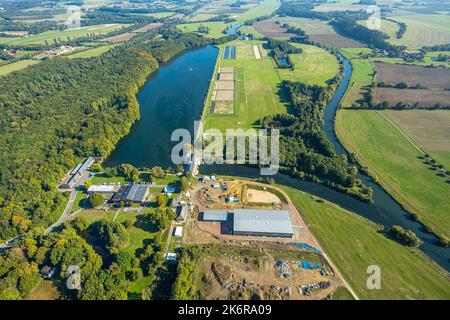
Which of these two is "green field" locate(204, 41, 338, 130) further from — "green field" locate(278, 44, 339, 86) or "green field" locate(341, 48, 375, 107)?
"green field" locate(341, 48, 375, 107)

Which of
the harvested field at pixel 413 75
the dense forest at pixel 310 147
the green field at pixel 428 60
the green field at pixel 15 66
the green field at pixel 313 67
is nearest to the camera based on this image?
the dense forest at pixel 310 147

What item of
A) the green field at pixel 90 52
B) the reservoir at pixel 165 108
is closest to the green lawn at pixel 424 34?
the reservoir at pixel 165 108

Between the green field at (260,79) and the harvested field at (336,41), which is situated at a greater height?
the harvested field at (336,41)

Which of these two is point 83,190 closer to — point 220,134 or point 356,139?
point 220,134

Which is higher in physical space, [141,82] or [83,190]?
[141,82]

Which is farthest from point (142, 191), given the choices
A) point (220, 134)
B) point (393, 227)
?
point (393, 227)

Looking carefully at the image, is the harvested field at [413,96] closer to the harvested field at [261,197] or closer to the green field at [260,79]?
the green field at [260,79]

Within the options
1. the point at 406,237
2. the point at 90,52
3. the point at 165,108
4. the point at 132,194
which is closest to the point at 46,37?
the point at 90,52
